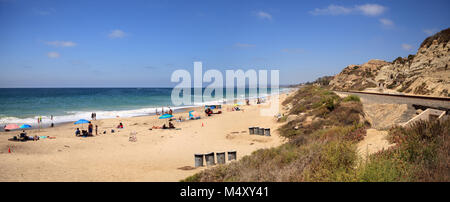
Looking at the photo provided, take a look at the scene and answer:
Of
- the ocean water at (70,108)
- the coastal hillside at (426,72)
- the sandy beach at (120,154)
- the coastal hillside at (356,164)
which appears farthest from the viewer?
the ocean water at (70,108)

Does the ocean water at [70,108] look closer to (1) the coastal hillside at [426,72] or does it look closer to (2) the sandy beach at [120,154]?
(2) the sandy beach at [120,154]

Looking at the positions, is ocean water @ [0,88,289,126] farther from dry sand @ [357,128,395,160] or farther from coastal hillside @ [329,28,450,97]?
coastal hillside @ [329,28,450,97]

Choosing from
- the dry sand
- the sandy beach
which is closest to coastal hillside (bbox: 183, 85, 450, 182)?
the dry sand

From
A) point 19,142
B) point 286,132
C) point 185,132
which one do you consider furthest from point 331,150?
point 19,142

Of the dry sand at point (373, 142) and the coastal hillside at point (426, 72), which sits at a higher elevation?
the coastal hillside at point (426, 72)

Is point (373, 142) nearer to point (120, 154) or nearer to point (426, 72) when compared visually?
point (120, 154)

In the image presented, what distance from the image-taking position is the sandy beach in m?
9.16

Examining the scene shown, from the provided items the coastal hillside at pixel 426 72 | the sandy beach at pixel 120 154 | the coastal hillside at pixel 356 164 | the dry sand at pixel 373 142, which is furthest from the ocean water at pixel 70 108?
the coastal hillside at pixel 426 72

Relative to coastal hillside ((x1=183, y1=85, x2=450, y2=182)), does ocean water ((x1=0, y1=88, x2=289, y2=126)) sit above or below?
below

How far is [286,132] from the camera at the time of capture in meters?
15.0

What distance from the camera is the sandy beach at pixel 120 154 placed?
9.16 metres

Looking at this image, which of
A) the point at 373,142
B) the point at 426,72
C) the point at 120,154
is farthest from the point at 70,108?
the point at 426,72

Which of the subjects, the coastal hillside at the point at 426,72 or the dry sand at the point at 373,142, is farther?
the coastal hillside at the point at 426,72
